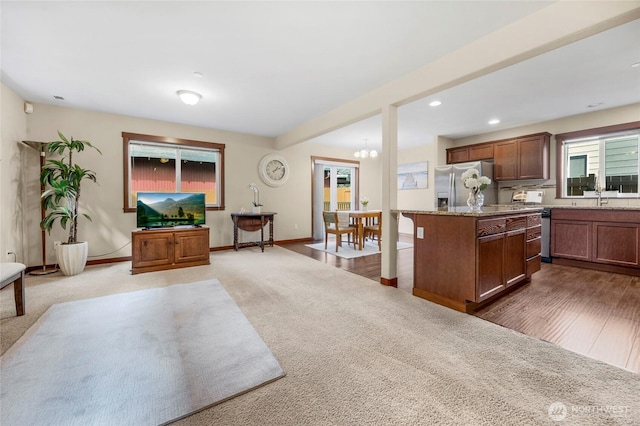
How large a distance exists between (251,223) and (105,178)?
260 centimetres

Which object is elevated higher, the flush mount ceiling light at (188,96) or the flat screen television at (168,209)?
the flush mount ceiling light at (188,96)

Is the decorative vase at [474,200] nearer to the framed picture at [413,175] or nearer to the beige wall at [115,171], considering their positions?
the beige wall at [115,171]

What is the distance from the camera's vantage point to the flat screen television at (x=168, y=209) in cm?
407

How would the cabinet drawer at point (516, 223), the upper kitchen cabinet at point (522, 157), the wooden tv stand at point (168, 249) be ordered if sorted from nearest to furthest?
the cabinet drawer at point (516, 223)
the wooden tv stand at point (168, 249)
the upper kitchen cabinet at point (522, 157)

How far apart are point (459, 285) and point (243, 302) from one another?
216 cm

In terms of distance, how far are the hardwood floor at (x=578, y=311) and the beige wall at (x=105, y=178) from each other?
314cm

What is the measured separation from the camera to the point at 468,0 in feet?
6.36

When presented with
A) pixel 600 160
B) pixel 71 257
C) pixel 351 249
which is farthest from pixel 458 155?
pixel 71 257

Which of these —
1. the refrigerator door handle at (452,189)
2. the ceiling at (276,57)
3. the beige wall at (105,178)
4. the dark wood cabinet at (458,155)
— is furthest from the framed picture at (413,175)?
the beige wall at (105,178)

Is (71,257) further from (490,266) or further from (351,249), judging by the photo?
(490,266)

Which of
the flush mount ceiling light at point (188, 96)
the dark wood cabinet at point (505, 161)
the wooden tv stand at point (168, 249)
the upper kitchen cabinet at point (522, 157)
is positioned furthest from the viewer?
the dark wood cabinet at point (505, 161)

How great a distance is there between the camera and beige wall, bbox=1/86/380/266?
3.61 metres

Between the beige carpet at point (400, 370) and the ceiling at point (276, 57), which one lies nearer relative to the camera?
the beige carpet at point (400, 370)

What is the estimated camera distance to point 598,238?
3.91 m
